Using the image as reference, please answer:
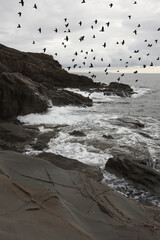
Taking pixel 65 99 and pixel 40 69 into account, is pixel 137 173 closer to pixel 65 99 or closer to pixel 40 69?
pixel 65 99

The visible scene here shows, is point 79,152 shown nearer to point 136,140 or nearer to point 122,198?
point 136,140

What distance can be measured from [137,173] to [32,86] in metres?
15.1

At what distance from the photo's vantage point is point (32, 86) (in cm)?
2270

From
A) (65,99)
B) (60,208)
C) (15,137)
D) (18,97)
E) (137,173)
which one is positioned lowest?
(137,173)

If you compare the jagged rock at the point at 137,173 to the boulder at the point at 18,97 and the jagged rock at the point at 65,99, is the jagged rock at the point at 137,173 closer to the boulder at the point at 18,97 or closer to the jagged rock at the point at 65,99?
the boulder at the point at 18,97

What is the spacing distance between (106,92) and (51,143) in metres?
34.2

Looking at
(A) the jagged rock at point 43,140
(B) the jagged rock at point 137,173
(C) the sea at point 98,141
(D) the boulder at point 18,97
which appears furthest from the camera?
(D) the boulder at point 18,97

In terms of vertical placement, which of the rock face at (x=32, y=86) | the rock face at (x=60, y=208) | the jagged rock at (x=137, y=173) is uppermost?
the rock face at (x=32, y=86)

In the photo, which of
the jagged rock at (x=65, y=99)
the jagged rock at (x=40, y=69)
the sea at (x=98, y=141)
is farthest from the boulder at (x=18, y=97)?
the jagged rock at (x=40, y=69)

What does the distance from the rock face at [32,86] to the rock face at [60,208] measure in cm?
1422

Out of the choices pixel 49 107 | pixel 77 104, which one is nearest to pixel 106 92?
pixel 77 104

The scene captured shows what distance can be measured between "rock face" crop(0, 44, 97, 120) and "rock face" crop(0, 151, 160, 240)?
14216 millimetres

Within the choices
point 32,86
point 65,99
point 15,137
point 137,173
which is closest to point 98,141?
point 15,137

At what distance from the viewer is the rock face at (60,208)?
385cm
